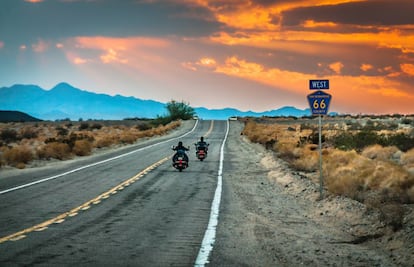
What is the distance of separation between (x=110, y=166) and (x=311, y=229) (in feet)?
55.8

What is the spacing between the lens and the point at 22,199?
49.6ft

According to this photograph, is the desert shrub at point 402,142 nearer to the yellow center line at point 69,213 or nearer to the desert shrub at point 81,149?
the yellow center line at point 69,213

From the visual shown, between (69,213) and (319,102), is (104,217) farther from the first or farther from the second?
(319,102)

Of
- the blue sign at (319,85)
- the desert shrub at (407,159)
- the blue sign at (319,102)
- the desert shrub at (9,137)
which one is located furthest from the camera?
the desert shrub at (9,137)

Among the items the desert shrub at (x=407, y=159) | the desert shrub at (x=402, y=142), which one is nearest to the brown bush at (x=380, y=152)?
the desert shrub at (x=402, y=142)

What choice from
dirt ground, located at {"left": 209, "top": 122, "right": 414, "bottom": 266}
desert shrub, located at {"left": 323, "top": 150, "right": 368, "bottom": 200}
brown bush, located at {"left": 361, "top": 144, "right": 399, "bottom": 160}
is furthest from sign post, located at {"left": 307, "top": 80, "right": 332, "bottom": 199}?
brown bush, located at {"left": 361, "top": 144, "right": 399, "bottom": 160}

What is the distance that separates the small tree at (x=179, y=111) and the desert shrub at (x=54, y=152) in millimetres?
77270

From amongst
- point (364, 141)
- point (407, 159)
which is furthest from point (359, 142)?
point (407, 159)

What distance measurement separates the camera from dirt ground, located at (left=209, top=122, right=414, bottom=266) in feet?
27.5

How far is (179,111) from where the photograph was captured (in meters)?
114

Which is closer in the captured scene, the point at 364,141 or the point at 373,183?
the point at 373,183

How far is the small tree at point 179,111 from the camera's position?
112625mm

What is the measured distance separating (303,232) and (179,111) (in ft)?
339

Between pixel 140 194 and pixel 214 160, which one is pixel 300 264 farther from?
pixel 214 160
